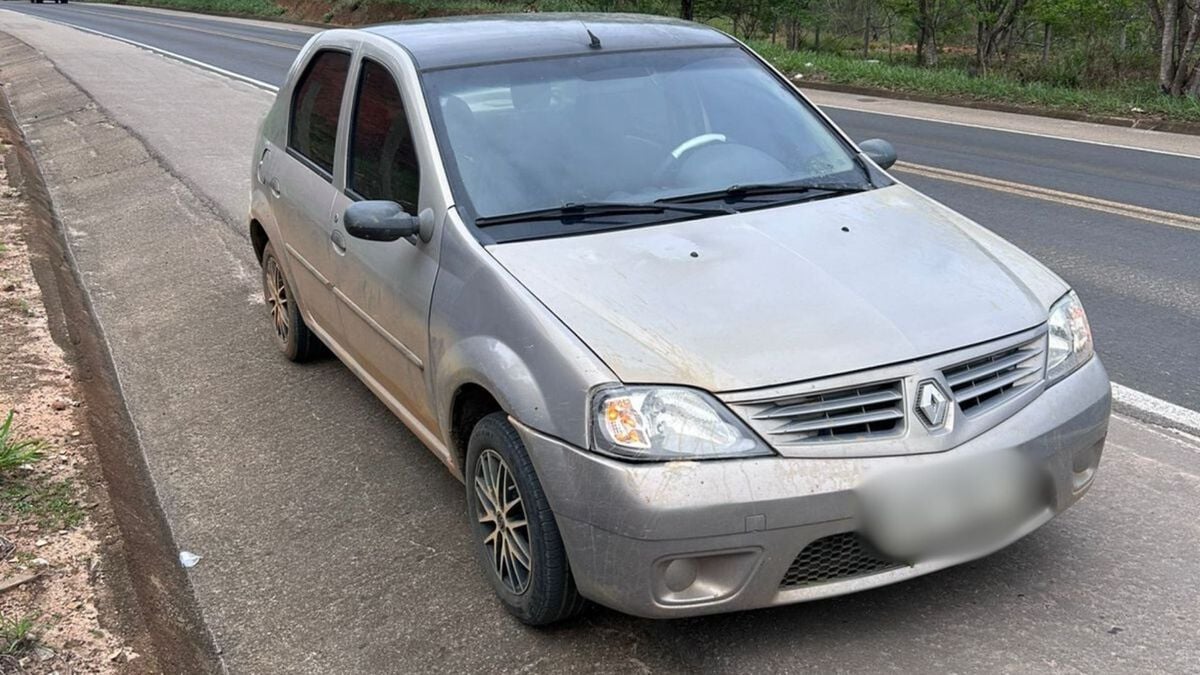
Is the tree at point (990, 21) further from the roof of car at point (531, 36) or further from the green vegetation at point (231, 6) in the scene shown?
the green vegetation at point (231, 6)

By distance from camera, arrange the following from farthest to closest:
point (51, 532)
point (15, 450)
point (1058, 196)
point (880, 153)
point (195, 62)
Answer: point (195, 62), point (1058, 196), point (880, 153), point (15, 450), point (51, 532)

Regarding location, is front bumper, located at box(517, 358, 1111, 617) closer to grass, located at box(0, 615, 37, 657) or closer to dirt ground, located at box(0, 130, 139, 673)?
dirt ground, located at box(0, 130, 139, 673)

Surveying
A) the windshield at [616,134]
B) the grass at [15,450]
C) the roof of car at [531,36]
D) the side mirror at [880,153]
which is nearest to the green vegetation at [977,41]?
the side mirror at [880,153]

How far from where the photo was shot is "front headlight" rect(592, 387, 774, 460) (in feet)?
9.57

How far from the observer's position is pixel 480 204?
12.5 ft

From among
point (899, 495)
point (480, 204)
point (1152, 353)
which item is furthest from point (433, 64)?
point (1152, 353)

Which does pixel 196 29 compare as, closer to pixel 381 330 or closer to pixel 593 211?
pixel 381 330

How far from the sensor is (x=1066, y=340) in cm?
346

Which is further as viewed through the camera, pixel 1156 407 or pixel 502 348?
pixel 1156 407

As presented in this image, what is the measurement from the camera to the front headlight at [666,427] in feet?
9.57

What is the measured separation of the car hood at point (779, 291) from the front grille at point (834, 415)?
0.07 meters

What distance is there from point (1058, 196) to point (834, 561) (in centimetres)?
763

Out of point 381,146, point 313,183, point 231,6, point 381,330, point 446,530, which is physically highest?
point 231,6

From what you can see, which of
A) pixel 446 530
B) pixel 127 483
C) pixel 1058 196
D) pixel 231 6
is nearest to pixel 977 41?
pixel 1058 196
